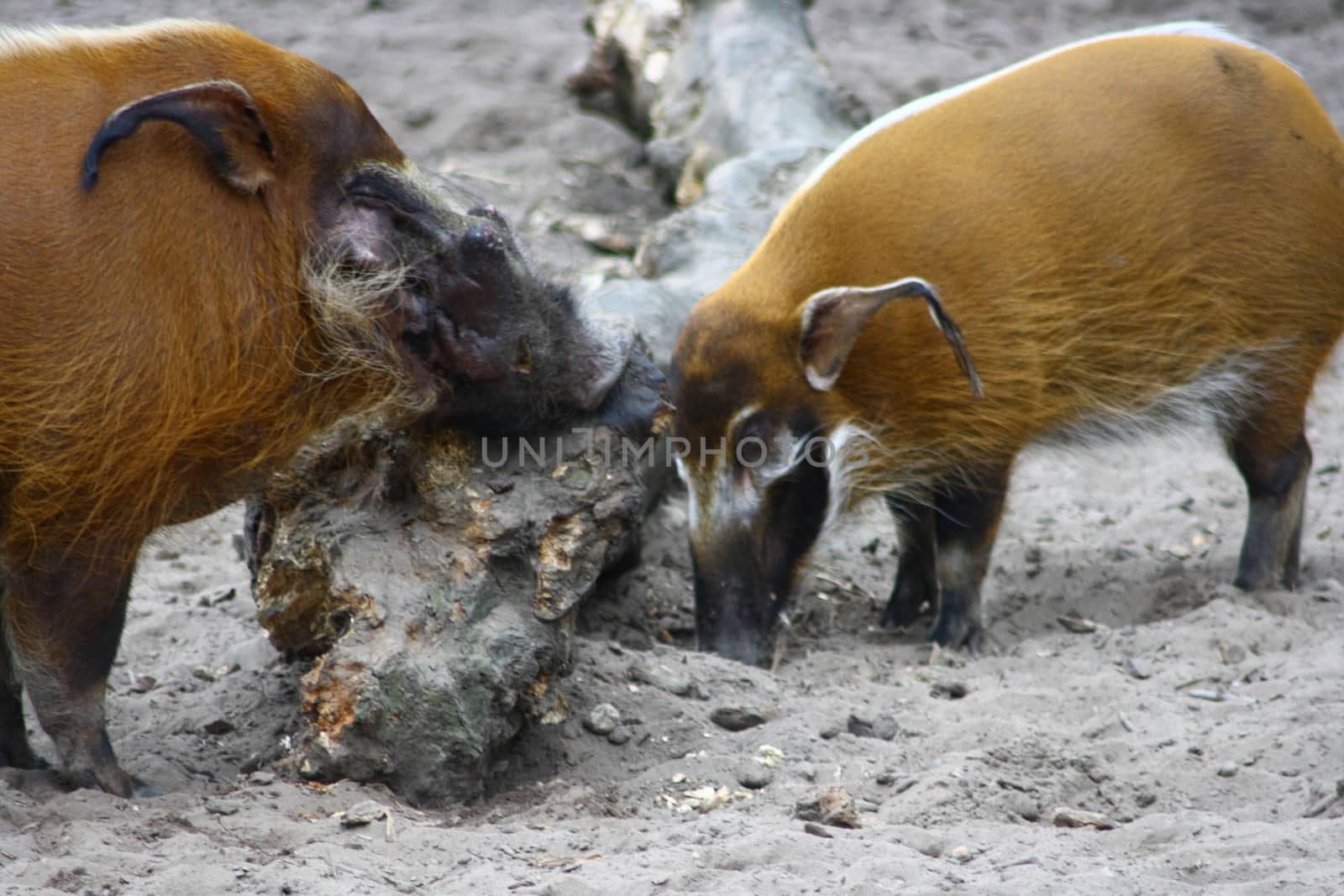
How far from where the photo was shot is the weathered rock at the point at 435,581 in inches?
129

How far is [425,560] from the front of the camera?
11.3ft

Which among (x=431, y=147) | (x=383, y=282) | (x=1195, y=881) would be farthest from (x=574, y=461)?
(x=431, y=147)

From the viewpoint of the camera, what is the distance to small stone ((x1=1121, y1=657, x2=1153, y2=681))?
4.23 metres

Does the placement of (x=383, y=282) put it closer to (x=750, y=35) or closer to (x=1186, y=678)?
(x=1186, y=678)

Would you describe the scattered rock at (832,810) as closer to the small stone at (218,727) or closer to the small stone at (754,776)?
the small stone at (754,776)

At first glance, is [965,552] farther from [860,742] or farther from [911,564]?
[860,742]

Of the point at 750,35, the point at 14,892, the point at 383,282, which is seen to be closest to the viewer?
the point at 14,892

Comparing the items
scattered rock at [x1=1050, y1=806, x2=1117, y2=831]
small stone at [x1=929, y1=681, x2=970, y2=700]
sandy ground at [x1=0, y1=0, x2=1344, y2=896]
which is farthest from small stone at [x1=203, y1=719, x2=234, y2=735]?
scattered rock at [x1=1050, y1=806, x2=1117, y2=831]

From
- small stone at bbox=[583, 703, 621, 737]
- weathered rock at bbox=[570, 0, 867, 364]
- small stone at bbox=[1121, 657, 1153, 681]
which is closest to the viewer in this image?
small stone at bbox=[583, 703, 621, 737]

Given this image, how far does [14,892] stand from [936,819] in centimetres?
177

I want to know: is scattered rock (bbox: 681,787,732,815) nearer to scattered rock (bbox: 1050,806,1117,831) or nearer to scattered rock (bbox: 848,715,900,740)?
scattered rock (bbox: 848,715,900,740)

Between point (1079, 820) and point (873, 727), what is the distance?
0.67 m

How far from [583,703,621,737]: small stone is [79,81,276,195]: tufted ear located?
1.45m

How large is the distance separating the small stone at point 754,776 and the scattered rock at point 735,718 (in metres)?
0.28
